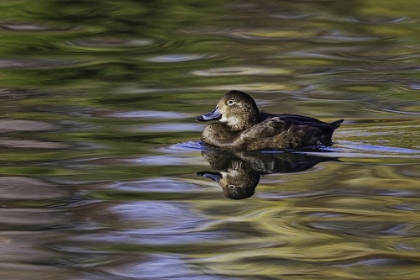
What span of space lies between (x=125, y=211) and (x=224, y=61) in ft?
23.7

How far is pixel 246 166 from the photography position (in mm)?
8586

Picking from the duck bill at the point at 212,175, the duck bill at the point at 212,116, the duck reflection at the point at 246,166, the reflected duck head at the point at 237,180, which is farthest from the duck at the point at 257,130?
the duck bill at the point at 212,175

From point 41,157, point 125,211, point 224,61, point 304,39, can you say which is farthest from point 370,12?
point 125,211

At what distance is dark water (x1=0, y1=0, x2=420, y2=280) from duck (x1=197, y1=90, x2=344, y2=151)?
0.56 ft

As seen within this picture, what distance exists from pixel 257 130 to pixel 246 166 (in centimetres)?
75

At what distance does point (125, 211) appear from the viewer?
6973mm

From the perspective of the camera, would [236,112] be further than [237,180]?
Yes

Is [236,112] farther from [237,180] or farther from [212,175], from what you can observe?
[237,180]

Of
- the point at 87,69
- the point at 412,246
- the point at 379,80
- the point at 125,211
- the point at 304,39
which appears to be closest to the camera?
the point at 412,246

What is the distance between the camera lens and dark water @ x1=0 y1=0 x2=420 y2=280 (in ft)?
19.7

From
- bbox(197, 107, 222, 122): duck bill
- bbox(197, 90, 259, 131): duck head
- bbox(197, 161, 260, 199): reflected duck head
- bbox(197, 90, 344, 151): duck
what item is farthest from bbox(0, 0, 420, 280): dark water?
bbox(197, 90, 259, 131): duck head

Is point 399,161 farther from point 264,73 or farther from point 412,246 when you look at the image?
point 264,73

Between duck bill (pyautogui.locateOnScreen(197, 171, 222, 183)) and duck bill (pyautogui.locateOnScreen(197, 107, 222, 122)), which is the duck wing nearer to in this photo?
duck bill (pyautogui.locateOnScreen(197, 107, 222, 122))

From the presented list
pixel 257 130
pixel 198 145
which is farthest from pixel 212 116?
pixel 257 130
